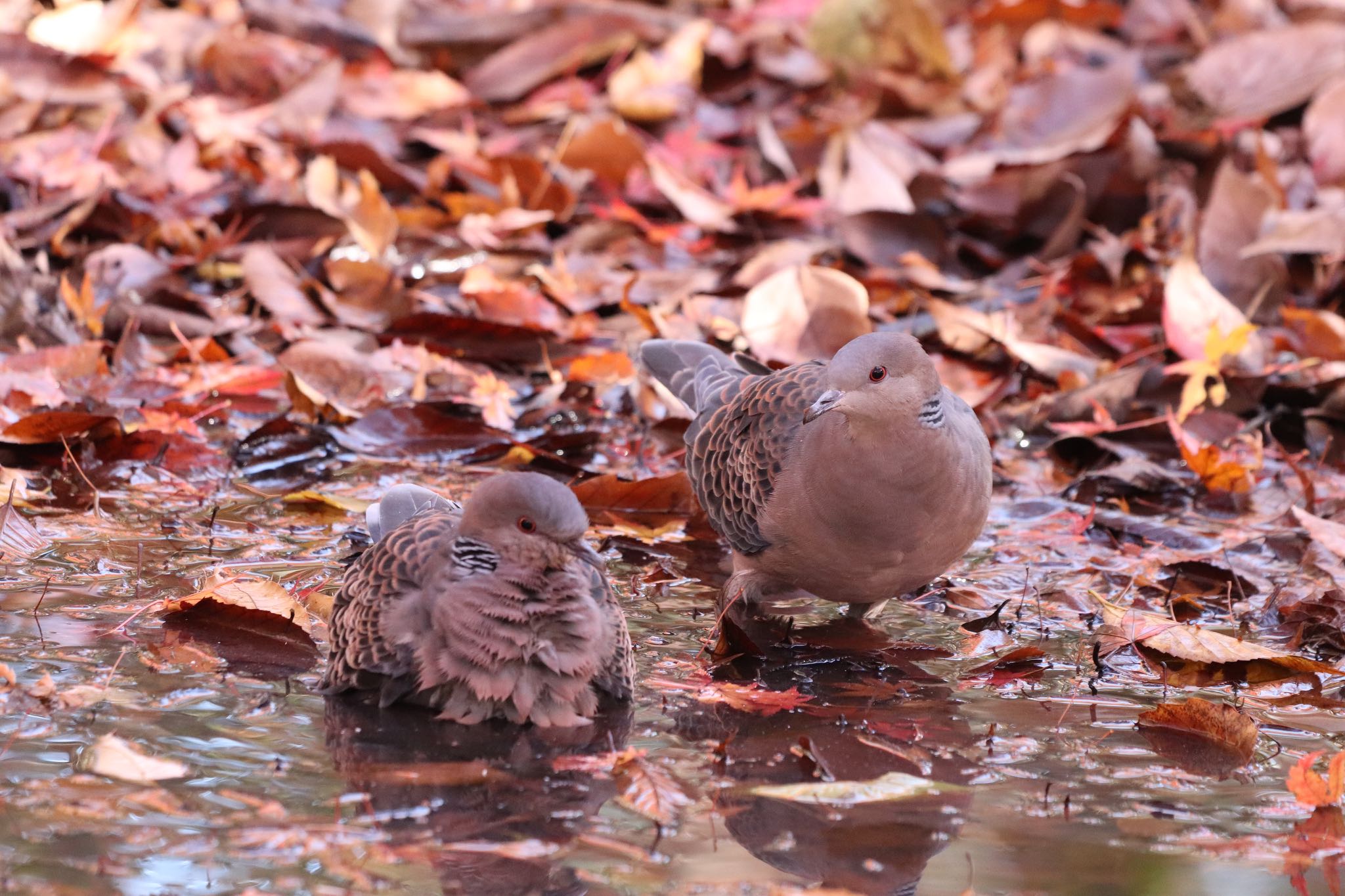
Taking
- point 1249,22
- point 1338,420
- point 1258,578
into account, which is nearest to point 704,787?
point 1258,578

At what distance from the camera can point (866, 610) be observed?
15.9 ft

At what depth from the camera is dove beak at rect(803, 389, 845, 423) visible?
4332mm

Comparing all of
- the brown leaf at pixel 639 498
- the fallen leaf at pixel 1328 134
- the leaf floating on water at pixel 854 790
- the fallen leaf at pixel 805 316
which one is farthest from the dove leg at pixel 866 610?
the fallen leaf at pixel 1328 134

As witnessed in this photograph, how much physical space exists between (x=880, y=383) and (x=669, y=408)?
1963 mm

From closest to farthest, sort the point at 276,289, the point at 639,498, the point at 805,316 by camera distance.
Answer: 1. the point at 639,498
2. the point at 805,316
3. the point at 276,289

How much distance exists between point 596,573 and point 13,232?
4307 millimetres

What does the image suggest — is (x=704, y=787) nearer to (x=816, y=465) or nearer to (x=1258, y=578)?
(x=816, y=465)

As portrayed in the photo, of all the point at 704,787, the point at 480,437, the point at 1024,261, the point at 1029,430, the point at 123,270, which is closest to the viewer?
the point at 704,787

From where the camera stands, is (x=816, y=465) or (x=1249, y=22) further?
(x=1249, y=22)

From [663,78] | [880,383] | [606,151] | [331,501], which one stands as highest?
[663,78]

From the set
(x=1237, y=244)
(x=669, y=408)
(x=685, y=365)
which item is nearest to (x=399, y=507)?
(x=685, y=365)

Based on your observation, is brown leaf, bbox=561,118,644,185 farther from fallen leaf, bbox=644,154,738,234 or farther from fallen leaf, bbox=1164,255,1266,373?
fallen leaf, bbox=1164,255,1266,373

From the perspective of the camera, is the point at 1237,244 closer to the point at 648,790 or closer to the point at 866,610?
the point at 866,610

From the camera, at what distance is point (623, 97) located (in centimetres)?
882
